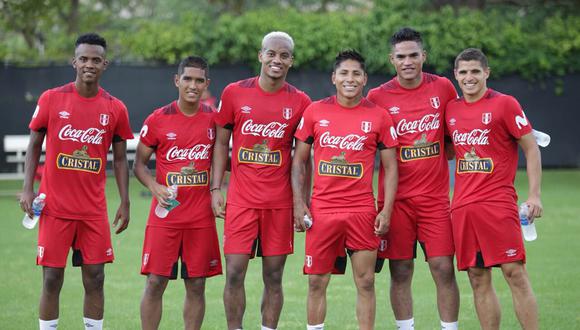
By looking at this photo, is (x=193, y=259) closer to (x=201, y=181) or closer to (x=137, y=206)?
(x=201, y=181)

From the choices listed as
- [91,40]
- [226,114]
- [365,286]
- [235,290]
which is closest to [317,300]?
[365,286]

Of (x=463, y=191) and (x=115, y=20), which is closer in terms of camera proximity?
(x=463, y=191)

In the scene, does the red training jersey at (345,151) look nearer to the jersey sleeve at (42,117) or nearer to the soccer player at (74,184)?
the soccer player at (74,184)

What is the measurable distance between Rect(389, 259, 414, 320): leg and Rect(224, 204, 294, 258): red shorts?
85 centimetres

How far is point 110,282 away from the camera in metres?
10.5

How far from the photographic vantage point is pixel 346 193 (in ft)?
22.6

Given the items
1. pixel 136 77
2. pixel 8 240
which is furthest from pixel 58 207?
pixel 136 77

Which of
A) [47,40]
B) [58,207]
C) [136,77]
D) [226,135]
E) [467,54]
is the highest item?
[47,40]

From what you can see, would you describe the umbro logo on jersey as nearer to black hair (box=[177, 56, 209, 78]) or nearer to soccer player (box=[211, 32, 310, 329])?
soccer player (box=[211, 32, 310, 329])

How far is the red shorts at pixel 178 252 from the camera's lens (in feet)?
23.1

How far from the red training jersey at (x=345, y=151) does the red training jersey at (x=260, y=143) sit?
0.80ft

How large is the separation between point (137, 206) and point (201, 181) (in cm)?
964

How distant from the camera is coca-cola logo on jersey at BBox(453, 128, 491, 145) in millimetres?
6859

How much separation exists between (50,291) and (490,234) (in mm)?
3248
